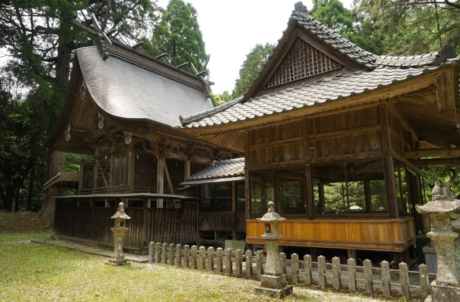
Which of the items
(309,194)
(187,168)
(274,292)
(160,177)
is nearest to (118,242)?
(160,177)

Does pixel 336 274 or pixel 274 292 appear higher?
pixel 336 274

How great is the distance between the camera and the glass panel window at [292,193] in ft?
26.2

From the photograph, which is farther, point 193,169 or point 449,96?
point 193,169

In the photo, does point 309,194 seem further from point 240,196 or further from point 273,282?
point 240,196

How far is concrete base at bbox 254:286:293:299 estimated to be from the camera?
16.8 ft

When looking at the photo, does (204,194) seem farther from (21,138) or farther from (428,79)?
(21,138)

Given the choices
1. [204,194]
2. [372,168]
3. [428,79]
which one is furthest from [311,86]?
[204,194]

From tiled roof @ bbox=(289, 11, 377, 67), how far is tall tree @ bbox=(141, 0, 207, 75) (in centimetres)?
1983

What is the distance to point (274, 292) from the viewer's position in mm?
5156

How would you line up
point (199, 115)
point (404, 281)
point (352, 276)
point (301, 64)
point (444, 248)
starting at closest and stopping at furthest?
point (444, 248), point (404, 281), point (352, 276), point (199, 115), point (301, 64)

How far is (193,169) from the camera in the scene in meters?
14.6

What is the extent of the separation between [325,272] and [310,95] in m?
4.02

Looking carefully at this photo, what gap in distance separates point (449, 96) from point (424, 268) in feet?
10.6

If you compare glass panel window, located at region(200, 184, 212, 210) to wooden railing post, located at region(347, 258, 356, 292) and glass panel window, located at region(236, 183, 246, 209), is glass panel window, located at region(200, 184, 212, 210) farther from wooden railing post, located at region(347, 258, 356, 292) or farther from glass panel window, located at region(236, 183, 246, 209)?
wooden railing post, located at region(347, 258, 356, 292)
